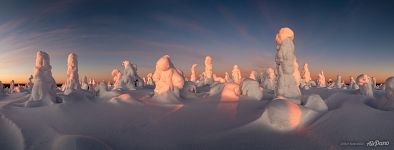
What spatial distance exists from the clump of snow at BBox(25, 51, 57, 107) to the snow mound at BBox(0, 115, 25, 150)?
6623 millimetres

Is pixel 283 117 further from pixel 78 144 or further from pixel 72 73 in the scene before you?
pixel 72 73

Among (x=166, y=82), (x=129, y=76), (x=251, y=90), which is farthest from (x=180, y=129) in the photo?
(x=129, y=76)

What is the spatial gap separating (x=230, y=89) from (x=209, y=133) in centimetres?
1251

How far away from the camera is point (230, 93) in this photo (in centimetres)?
2730

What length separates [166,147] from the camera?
46.6 feet

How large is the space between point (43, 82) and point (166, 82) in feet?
34.0

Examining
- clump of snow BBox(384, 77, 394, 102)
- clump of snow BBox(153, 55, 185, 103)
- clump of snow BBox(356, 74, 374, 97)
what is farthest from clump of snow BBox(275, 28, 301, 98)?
clump of snow BBox(356, 74, 374, 97)

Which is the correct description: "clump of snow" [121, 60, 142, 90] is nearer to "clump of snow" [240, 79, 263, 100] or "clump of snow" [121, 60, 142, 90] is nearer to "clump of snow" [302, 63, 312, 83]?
"clump of snow" [240, 79, 263, 100]

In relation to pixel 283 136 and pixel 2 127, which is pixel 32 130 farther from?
pixel 283 136

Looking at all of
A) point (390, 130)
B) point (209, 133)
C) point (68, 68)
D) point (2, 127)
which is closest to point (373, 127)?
point (390, 130)

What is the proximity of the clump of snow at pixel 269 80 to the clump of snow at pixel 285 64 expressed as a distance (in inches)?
783

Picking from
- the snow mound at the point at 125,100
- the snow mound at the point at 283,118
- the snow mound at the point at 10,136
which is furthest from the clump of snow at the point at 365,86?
the snow mound at the point at 10,136

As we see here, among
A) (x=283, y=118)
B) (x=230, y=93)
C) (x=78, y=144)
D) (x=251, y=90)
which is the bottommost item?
(x=78, y=144)

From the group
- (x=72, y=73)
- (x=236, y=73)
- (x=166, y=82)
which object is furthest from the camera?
(x=236, y=73)
